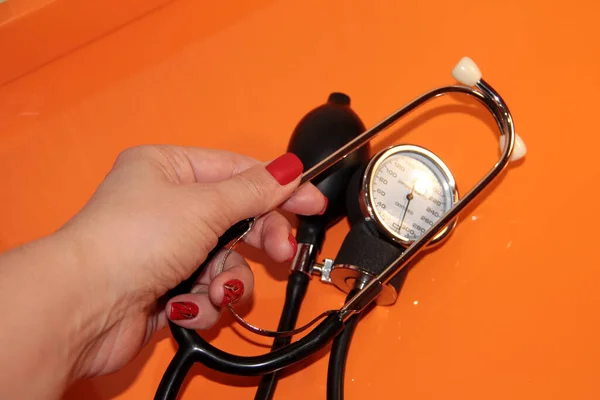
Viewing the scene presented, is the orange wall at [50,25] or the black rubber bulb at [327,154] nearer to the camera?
the black rubber bulb at [327,154]

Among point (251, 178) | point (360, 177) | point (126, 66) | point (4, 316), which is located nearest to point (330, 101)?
point (360, 177)

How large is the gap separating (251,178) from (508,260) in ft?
1.40

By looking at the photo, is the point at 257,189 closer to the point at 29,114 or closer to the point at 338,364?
the point at 338,364

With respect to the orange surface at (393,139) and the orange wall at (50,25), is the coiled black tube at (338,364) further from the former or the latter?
the orange wall at (50,25)

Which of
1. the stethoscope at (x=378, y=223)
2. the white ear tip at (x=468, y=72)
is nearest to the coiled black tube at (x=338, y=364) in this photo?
the stethoscope at (x=378, y=223)

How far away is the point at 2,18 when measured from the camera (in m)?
0.92

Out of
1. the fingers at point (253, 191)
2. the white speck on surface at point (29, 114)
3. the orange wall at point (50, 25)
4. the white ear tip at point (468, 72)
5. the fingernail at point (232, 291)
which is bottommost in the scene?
the fingernail at point (232, 291)

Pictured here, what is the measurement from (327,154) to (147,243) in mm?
290

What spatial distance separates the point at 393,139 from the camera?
939mm

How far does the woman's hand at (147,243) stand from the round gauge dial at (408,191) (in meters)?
0.09

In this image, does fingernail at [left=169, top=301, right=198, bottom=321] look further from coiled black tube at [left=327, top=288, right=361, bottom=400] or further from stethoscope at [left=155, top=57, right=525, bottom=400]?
coiled black tube at [left=327, top=288, right=361, bottom=400]

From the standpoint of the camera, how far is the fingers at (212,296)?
68cm

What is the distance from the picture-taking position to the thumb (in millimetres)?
646

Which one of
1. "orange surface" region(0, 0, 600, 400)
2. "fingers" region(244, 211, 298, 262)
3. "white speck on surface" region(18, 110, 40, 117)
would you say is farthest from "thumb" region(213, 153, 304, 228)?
"white speck on surface" region(18, 110, 40, 117)
